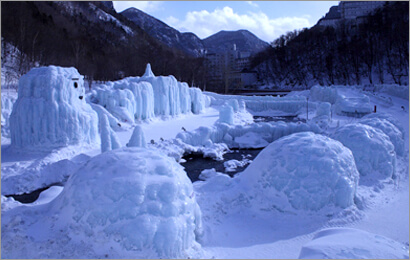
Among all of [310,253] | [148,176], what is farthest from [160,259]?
[310,253]

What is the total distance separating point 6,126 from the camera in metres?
14.3

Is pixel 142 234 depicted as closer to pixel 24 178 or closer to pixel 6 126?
pixel 24 178

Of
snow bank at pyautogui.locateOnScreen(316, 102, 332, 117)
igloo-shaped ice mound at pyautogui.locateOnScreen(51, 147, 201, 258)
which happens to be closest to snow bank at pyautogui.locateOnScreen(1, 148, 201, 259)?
igloo-shaped ice mound at pyautogui.locateOnScreen(51, 147, 201, 258)

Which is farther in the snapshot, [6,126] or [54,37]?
[54,37]

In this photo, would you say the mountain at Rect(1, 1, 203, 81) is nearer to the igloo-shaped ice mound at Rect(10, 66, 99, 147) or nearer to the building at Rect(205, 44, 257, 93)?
the building at Rect(205, 44, 257, 93)

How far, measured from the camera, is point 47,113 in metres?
12.1

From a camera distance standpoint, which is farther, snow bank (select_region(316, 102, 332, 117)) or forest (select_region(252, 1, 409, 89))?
forest (select_region(252, 1, 409, 89))

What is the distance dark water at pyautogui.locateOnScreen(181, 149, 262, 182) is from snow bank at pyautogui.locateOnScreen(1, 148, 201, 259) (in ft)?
19.5

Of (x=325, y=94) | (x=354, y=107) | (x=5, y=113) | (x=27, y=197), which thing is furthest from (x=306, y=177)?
(x=325, y=94)

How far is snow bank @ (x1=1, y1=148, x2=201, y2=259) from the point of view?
462cm

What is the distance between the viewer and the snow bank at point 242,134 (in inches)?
622

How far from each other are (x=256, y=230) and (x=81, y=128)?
29.1 ft

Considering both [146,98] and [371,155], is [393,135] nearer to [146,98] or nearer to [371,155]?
[371,155]

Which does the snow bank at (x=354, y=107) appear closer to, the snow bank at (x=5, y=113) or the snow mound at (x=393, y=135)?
the snow mound at (x=393, y=135)
